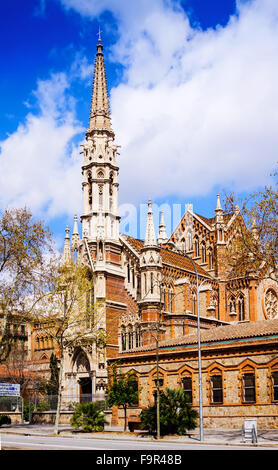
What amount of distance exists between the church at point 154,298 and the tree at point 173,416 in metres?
5.32

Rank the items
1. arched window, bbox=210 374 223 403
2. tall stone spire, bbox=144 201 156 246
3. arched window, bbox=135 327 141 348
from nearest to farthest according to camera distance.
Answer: arched window, bbox=210 374 223 403, arched window, bbox=135 327 141 348, tall stone spire, bbox=144 201 156 246

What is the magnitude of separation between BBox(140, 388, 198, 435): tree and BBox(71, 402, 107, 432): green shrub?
4.43m

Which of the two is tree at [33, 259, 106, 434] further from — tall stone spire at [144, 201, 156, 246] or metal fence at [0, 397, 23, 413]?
metal fence at [0, 397, 23, 413]

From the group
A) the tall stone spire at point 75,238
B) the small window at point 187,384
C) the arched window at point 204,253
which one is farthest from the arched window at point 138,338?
the arched window at point 204,253

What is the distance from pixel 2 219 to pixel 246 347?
16.3m

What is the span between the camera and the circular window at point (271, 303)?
58688 millimetres

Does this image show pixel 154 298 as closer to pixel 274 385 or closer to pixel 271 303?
pixel 271 303

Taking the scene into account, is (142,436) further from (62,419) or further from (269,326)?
(62,419)

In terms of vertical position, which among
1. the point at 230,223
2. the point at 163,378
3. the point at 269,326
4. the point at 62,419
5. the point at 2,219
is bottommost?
the point at 62,419

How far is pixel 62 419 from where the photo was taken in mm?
45844

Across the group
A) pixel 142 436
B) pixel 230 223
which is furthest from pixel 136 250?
pixel 142 436

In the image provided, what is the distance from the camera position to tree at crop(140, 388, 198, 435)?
2989cm

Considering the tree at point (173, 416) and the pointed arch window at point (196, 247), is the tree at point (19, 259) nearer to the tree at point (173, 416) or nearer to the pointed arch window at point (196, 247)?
the tree at point (173, 416)

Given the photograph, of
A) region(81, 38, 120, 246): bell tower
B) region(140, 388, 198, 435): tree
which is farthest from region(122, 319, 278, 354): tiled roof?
region(81, 38, 120, 246): bell tower
